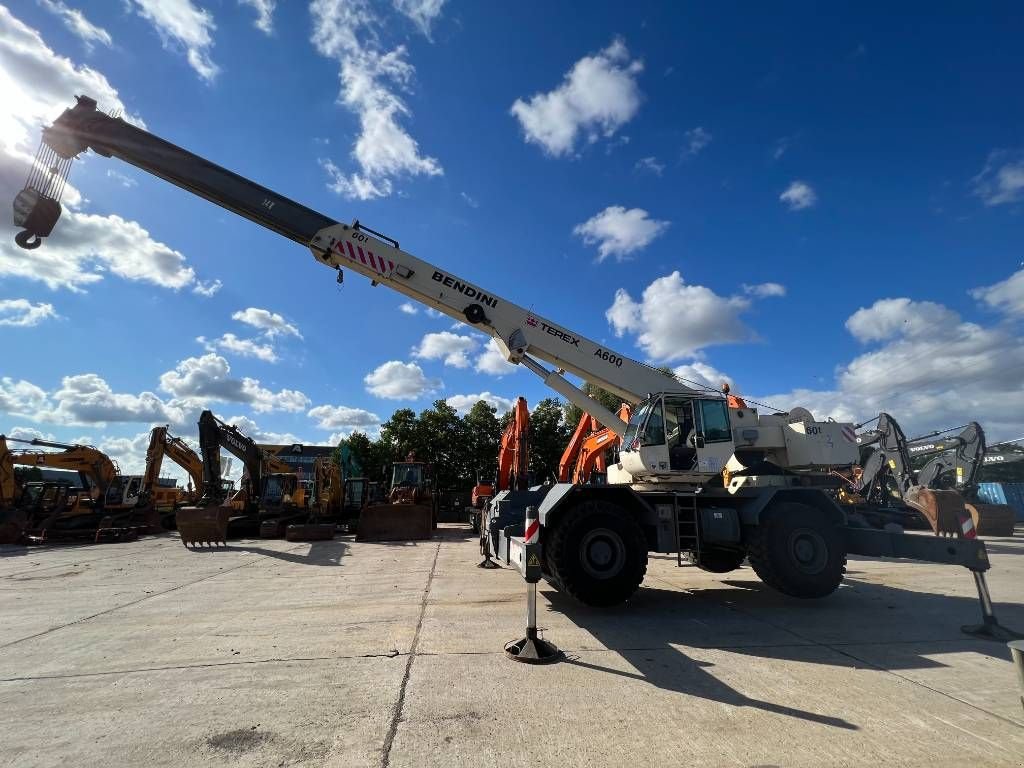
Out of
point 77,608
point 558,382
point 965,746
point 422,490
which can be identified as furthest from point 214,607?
point 422,490

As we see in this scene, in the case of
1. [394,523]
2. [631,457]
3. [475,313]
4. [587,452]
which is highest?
[475,313]

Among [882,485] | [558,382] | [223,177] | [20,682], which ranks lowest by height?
[20,682]

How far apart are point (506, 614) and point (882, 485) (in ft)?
60.0

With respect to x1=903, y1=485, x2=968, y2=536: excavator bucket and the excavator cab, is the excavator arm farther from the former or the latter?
x1=903, y1=485, x2=968, y2=536: excavator bucket

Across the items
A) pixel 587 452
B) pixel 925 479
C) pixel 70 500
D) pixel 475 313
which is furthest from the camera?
pixel 70 500

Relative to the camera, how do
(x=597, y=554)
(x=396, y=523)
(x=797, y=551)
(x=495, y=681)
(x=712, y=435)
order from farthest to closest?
(x=396, y=523) → (x=712, y=435) → (x=797, y=551) → (x=597, y=554) → (x=495, y=681)

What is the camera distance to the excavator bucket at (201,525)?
15102mm

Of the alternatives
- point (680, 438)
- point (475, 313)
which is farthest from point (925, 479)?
point (475, 313)

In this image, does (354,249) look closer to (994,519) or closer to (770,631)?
(770,631)

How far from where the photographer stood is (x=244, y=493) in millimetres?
21969

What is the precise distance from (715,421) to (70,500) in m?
25.5

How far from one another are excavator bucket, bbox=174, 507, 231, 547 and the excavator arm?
9.44m

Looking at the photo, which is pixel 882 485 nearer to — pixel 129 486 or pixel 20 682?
Result: pixel 20 682

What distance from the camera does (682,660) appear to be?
4.55m
